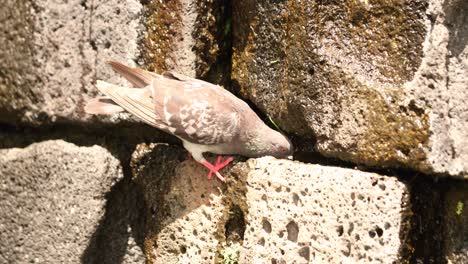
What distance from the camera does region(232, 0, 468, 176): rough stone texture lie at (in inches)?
117

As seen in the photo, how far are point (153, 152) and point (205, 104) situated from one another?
444 millimetres

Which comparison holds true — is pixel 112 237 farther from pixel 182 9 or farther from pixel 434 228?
pixel 434 228

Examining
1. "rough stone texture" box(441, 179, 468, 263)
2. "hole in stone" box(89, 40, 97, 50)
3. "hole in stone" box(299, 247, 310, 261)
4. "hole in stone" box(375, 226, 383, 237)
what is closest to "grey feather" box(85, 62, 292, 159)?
"hole in stone" box(89, 40, 97, 50)

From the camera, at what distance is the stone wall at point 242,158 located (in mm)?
3014

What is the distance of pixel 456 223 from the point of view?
9.92ft

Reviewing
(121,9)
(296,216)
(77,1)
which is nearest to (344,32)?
(296,216)

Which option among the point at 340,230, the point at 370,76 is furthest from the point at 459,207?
the point at 370,76

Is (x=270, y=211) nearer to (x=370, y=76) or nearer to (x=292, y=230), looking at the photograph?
(x=292, y=230)

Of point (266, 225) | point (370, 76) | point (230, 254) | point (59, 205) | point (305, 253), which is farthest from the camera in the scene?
point (59, 205)

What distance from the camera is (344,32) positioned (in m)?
3.22

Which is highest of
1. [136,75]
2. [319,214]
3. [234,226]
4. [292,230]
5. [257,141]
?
[136,75]

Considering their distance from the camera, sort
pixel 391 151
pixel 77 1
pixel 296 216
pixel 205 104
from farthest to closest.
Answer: pixel 77 1, pixel 205 104, pixel 296 216, pixel 391 151

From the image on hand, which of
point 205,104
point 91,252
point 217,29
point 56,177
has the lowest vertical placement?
point 91,252

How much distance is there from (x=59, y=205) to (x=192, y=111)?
832 mm
